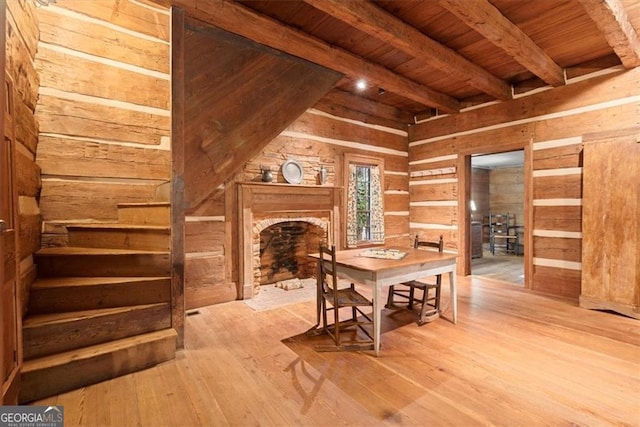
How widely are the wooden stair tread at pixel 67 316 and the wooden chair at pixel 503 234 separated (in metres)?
8.40

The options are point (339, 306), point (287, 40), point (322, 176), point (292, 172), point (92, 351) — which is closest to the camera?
point (92, 351)

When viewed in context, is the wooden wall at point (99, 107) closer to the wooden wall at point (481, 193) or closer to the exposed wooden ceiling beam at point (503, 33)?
the exposed wooden ceiling beam at point (503, 33)

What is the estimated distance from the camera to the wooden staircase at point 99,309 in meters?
1.95

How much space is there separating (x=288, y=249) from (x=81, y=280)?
2897 mm

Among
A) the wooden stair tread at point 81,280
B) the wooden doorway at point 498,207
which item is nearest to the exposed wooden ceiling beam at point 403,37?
the wooden stair tread at point 81,280

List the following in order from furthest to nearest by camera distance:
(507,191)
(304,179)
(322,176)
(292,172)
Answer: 1. (507,191)
2. (322,176)
3. (304,179)
4. (292,172)

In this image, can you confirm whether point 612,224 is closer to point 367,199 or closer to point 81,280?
point 367,199

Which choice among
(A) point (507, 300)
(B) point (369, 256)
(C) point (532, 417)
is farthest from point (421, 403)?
(A) point (507, 300)

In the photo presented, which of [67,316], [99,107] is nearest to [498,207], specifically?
[99,107]

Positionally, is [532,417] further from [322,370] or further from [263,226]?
[263,226]

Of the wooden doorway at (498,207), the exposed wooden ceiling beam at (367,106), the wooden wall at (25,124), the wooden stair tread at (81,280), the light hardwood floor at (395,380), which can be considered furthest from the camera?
the wooden doorway at (498,207)

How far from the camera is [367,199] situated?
212 inches

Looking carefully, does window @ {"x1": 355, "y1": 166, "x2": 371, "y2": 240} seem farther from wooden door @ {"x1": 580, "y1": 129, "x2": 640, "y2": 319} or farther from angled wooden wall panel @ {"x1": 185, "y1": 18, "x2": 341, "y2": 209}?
wooden door @ {"x1": 580, "y1": 129, "x2": 640, "y2": 319}

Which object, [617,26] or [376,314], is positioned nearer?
[376,314]
